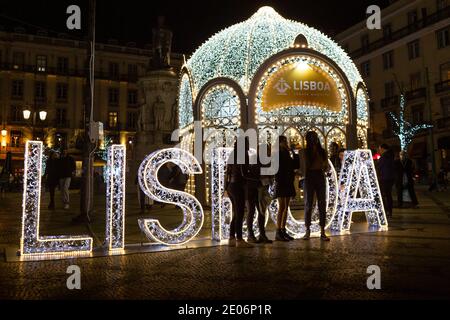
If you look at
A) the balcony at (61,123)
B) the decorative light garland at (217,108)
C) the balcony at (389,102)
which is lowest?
the decorative light garland at (217,108)

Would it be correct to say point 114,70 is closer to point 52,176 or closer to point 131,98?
point 131,98

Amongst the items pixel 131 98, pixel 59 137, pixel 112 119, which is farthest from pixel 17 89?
pixel 131 98

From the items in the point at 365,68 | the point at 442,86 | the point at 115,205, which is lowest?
the point at 115,205

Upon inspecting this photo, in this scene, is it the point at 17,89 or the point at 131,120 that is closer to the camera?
the point at 17,89

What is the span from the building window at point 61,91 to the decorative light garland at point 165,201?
2057 inches

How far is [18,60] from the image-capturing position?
52.6m

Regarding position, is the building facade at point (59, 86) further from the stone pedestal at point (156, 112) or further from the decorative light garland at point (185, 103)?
the decorative light garland at point (185, 103)

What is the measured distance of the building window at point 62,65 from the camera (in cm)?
5422

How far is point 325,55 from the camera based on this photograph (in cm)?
1410

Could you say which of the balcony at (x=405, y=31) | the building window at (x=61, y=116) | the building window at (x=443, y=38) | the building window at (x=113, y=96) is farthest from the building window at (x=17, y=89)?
the building window at (x=443, y=38)

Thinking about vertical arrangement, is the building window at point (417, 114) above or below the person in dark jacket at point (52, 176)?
above

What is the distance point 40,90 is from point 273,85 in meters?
48.0

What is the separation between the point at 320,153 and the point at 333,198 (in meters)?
1.18

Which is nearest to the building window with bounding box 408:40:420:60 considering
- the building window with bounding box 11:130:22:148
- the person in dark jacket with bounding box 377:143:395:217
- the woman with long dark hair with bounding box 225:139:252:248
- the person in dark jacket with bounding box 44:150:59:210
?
the person in dark jacket with bounding box 377:143:395:217
